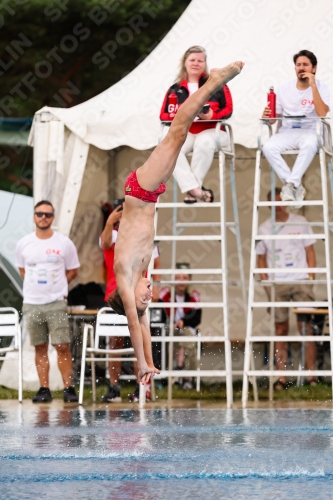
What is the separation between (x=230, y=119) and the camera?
453 inches

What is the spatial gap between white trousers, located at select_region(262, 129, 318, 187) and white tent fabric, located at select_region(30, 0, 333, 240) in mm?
825

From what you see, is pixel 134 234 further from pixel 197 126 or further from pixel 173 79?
pixel 173 79

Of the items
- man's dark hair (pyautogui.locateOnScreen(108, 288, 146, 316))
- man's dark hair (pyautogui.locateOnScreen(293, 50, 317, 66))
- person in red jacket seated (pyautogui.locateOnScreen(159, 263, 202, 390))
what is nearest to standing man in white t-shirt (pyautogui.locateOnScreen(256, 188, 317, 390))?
person in red jacket seated (pyautogui.locateOnScreen(159, 263, 202, 390))

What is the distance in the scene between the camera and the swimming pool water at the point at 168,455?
16.8ft

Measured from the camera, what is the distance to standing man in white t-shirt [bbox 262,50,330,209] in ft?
34.0

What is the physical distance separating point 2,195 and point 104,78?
847 centimetres

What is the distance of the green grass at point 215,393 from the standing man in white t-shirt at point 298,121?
2.40 metres

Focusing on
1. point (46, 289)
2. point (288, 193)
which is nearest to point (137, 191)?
point (288, 193)

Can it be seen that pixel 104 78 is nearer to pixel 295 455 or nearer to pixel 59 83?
pixel 59 83

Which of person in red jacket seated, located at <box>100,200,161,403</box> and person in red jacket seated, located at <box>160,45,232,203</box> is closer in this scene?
person in red jacket seated, located at <box>160,45,232,203</box>

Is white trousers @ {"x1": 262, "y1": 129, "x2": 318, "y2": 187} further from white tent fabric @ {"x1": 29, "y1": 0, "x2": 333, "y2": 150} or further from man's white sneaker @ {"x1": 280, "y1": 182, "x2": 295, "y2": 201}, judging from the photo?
white tent fabric @ {"x1": 29, "y1": 0, "x2": 333, "y2": 150}

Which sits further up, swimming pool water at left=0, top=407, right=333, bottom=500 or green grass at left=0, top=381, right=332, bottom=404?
green grass at left=0, top=381, right=332, bottom=404

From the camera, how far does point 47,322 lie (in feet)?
37.1

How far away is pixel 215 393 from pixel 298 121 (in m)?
3.42
